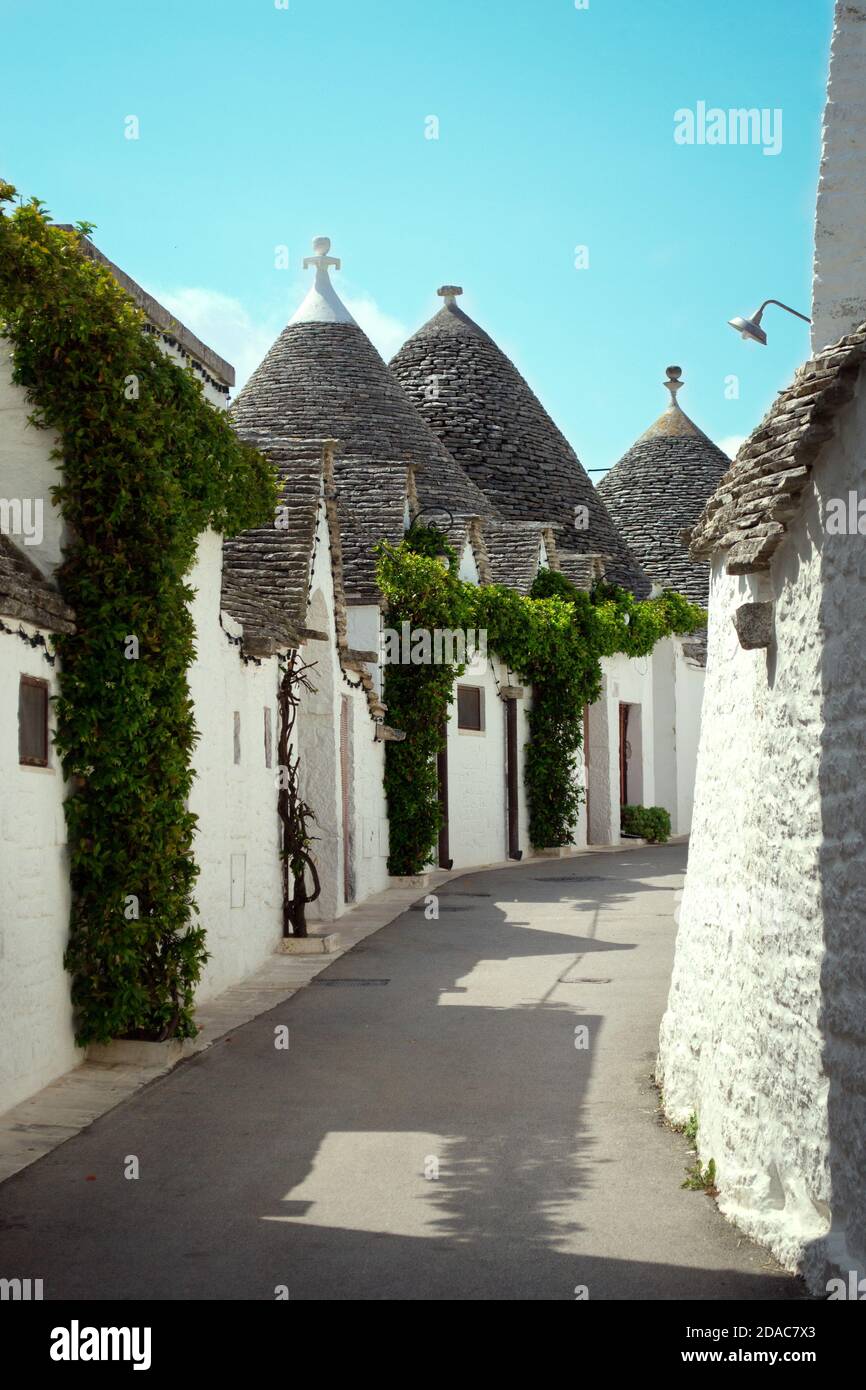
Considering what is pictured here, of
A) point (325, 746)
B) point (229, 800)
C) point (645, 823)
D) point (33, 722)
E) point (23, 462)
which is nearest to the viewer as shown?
point (33, 722)

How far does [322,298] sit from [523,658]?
8503mm

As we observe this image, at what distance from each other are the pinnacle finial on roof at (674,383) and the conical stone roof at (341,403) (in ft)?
41.7

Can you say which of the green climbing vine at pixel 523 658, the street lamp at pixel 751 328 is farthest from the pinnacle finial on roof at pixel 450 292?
the street lamp at pixel 751 328

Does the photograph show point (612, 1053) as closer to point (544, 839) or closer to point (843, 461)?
point (843, 461)

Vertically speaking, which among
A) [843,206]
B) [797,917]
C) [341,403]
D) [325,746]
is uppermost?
[341,403]

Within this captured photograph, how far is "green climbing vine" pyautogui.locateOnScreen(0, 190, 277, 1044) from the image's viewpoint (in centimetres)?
921

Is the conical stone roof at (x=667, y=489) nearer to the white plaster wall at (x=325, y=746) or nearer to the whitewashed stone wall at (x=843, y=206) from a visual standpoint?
the white plaster wall at (x=325, y=746)

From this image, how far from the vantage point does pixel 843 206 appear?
845 centimetres

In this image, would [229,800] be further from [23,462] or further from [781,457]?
[781,457]

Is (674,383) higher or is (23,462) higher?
(674,383)

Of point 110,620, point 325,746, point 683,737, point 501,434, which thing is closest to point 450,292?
point 501,434

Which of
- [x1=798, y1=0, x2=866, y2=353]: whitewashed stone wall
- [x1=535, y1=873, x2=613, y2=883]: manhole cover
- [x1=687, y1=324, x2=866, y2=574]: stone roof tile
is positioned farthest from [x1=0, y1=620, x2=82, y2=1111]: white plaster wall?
[x1=535, y1=873, x2=613, y2=883]: manhole cover
